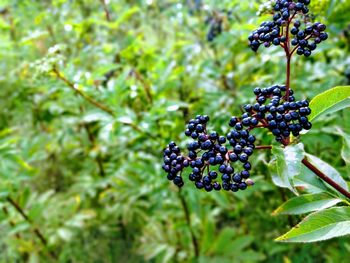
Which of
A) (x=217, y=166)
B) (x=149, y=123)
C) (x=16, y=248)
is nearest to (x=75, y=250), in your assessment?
(x=16, y=248)

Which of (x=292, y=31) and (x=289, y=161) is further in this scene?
(x=292, y=31)

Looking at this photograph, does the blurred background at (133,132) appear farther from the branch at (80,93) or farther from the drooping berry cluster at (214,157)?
the drooping berry cluster at (214,157)

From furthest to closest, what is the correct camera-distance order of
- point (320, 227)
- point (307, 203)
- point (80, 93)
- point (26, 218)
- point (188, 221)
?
point (26, 218) < point (188, 221) < point (80, 93) < point (307, 203) < point (320, 227)

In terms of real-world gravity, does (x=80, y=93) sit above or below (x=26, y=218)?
above

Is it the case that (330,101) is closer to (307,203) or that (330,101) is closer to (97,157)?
(307,203)

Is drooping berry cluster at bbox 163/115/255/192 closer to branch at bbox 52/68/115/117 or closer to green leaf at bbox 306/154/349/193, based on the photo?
green leaf at bbox 306/154/349/193

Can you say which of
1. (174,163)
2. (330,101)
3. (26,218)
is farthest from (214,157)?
(26,218)

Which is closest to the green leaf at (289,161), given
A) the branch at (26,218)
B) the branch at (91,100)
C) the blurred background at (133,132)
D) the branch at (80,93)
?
the blurred background at (133,132)
